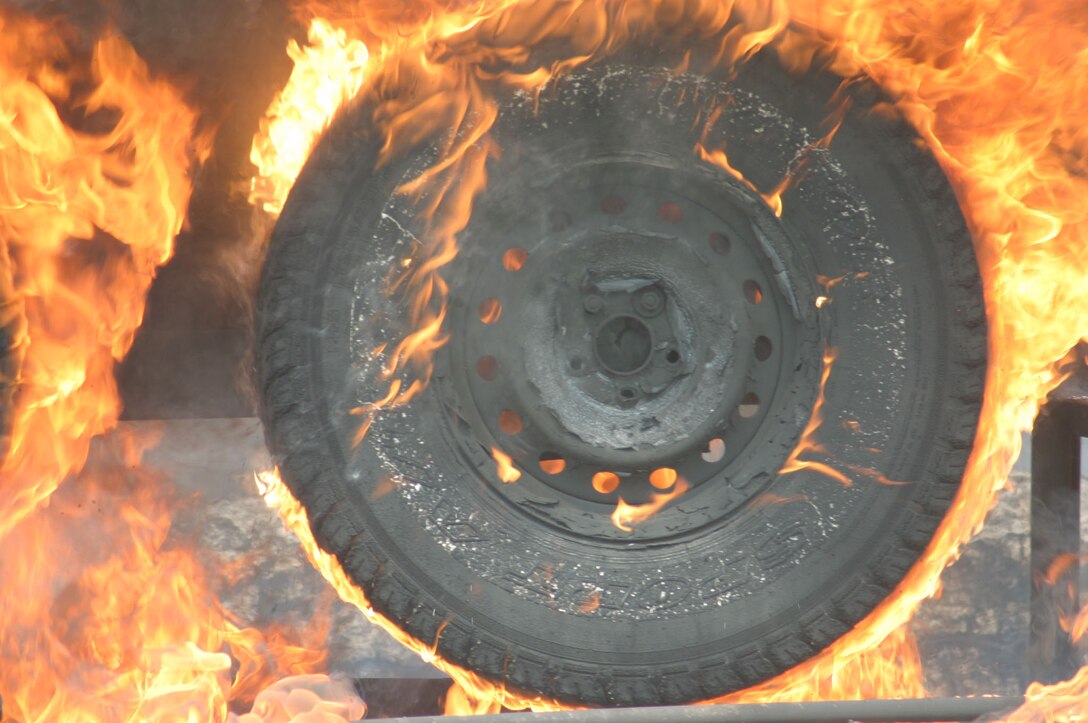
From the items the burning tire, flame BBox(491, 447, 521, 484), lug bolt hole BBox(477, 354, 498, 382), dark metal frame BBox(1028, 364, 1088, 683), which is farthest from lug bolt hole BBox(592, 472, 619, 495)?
dark metal frame BBox(1028, 364, 1088, 683)

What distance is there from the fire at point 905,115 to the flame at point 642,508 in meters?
0.07

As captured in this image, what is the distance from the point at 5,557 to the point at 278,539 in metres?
2.11

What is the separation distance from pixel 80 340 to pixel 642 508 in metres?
1.35

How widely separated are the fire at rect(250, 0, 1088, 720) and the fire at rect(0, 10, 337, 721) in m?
0.44

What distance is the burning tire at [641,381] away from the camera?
2207 mm

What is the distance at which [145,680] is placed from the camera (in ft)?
8.34

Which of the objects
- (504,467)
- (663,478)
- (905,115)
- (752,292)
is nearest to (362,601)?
(504,467)

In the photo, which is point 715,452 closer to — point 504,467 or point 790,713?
point 504,467

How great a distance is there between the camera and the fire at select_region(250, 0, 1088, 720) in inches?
84.7

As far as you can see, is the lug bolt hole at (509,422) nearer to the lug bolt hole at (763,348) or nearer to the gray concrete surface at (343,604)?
the lug bolt hole at (763,348)

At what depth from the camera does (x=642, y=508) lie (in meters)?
2.29

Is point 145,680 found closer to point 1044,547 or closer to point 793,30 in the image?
point 793,30

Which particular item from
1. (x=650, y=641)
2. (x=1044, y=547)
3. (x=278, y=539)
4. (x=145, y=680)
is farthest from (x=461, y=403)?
(x=278, y=539)

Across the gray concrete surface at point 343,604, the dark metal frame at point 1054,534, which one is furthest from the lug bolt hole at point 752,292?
the gray concrete surface at point 343,604
